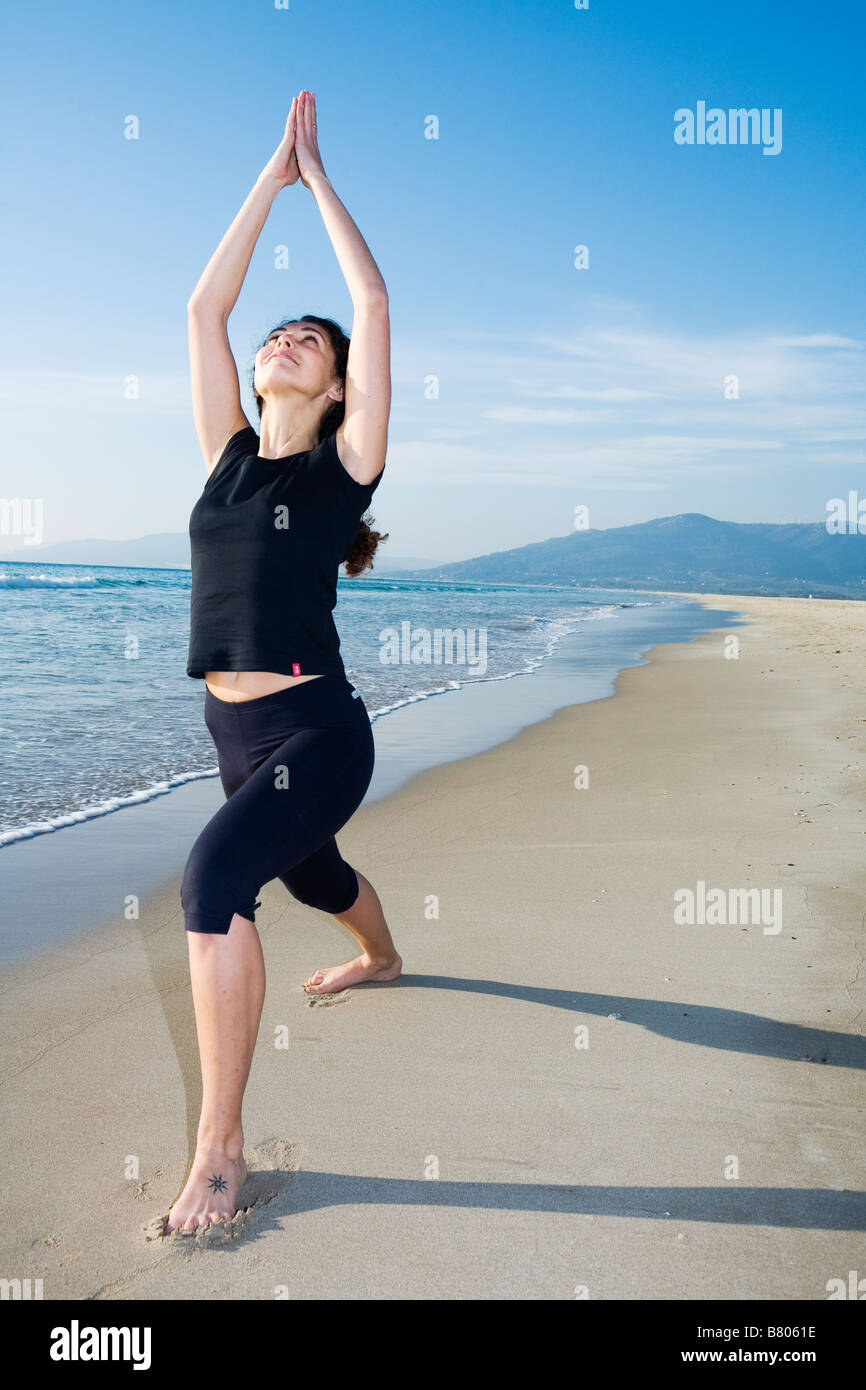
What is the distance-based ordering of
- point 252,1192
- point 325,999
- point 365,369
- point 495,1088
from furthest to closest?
point 325,999
point 495,1088
point 365,369
point 252,1192

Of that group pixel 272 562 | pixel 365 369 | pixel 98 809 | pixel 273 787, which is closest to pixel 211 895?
pixel 273 787

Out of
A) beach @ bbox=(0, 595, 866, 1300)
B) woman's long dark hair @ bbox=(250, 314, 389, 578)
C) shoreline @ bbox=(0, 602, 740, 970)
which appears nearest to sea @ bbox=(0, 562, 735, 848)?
shoreline @ bbox=(0, 602, 740, 970)

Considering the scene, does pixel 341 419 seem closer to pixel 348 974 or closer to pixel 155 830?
pixel 348 974

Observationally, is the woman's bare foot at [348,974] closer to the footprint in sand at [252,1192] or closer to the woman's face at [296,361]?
the footprint in sand at [252,1192]

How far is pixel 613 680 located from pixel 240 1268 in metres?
11.9

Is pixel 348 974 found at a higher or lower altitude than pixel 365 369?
lower

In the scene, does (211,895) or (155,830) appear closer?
(211,895)

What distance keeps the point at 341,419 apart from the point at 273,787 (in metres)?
1.07

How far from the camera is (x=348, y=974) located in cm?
324

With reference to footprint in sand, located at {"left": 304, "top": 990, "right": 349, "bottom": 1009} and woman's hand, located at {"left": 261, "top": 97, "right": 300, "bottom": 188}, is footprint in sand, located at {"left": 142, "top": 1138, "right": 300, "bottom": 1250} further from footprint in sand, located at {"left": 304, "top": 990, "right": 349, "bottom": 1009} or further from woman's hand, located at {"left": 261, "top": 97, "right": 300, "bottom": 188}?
woman's hand, located at {"left": 261, "top": 97, "right": 300, "bottom": 188}

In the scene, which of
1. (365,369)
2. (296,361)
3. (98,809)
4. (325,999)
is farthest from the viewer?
(98,809)

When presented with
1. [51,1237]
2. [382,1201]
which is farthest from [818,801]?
[51,1237]

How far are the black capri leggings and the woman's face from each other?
0.80 metres
